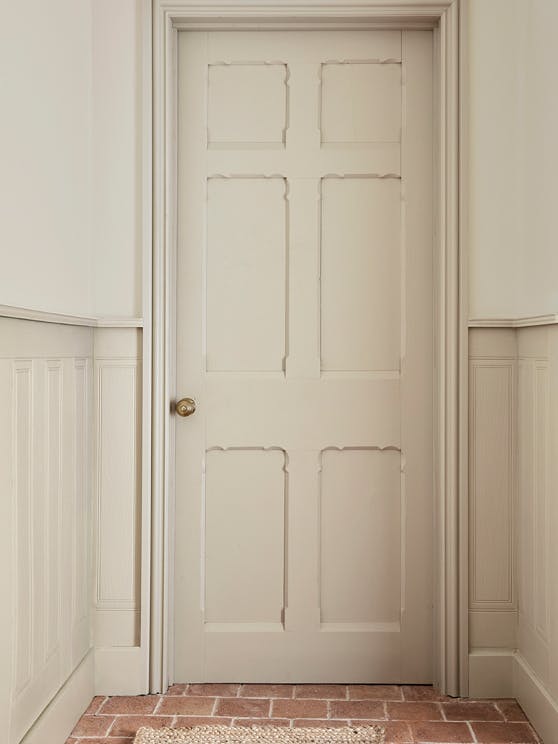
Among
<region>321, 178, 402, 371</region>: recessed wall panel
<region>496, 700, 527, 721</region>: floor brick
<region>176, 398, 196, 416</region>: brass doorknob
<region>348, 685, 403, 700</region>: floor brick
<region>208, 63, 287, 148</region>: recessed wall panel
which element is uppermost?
<region>208, 63, 287, 148</region>: recessed wall panel

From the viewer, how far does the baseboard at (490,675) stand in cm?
237

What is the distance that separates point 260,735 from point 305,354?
113 cm

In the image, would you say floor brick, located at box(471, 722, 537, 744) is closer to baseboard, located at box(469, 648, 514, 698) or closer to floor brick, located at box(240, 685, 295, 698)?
baseboard, located at box(469, 648, 514, 698)

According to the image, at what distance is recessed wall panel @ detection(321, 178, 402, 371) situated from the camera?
8.11ft

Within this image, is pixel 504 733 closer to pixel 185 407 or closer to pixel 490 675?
pixel 490 675

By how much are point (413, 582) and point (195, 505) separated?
75 centimetres

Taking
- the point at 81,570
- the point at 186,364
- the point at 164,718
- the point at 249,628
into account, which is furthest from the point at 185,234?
the point at 164,718

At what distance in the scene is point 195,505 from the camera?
8.13 ft

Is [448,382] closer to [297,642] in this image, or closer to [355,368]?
[355,368]

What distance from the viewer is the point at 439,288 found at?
7.88ft

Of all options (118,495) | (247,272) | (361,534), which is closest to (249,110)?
(247,272)

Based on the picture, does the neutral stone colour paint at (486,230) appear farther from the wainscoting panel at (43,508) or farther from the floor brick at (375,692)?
the floor brick at (375,692)

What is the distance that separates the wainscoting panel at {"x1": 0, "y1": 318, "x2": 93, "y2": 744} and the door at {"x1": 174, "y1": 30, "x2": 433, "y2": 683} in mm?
350

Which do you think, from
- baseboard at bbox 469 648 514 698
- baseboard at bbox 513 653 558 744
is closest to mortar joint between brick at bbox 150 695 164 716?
baseboard at bbox 469 648 514 698
